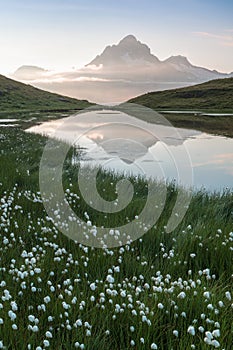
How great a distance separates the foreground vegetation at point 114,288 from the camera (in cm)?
403

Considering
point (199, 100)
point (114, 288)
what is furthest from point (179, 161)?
Answer: point (199, 100)

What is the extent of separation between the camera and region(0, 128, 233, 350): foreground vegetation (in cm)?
403

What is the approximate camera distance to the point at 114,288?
5.24 m

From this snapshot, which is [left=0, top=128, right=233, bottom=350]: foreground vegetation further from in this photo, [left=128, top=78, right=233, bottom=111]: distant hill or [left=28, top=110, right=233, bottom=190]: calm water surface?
[left=128, top=78, right=233, bottom=111]: distant hill

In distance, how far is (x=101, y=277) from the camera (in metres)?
5.68

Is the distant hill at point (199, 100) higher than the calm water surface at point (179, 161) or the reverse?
higher

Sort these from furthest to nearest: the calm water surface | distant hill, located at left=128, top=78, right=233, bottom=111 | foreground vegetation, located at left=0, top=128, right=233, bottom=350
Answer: distant hill, located at left=128, top=78, right=233, bottom=111 → the calm water surface → foreground vegetation, located at left=0, top=128, right=233, bottom=350

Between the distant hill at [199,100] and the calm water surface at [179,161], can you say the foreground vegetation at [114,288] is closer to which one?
the calm water surface at [179,161]

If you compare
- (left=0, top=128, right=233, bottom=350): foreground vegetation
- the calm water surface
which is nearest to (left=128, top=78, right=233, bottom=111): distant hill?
the calm water surface

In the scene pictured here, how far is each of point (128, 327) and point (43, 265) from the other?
6.61ft

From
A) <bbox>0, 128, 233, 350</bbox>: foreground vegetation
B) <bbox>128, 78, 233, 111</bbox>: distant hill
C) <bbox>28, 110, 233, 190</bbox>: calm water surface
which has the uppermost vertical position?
<bbox>128, 78, 233, 111</bbox>: distant hill

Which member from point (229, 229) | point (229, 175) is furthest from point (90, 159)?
point (229, 229)

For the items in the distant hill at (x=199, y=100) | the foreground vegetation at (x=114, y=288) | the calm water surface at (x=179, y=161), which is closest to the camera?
the foreground vegetation at (x=114, y=288)

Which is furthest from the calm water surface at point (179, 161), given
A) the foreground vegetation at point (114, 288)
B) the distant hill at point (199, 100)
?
the distant hill at point (199, 100)
